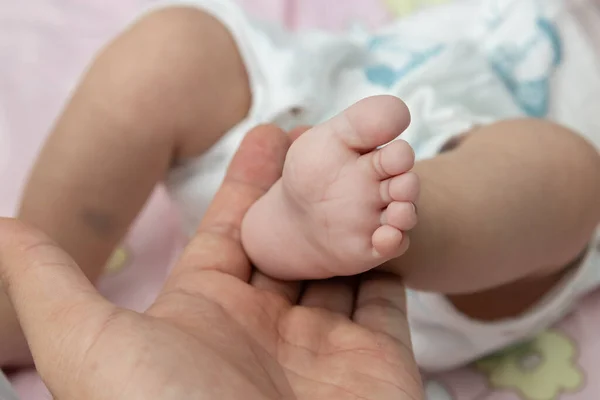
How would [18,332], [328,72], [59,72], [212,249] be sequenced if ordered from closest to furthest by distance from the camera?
[212,249] < [18,332] < [328,72] < [59,72]

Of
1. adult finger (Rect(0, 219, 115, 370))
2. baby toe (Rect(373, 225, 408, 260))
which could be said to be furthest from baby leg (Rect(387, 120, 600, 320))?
adult finger (Rect(0, 219, 115, 370))

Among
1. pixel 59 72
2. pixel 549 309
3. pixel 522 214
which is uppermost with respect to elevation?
pixel 59 72

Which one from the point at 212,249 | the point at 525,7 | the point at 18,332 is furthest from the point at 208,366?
the point at 525,7

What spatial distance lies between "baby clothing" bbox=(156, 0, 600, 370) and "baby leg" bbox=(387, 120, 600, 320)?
5 centimetres

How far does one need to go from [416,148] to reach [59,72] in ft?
1.91

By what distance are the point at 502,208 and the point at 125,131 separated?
372 millimetres

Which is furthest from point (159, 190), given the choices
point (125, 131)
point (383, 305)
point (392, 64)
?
point (383, 305)

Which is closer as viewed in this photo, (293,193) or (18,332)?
(293,193)

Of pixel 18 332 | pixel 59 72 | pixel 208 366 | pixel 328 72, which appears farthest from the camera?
pixel 59 72

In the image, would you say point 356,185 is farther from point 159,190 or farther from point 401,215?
point 159,190

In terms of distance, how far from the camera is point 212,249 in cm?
53

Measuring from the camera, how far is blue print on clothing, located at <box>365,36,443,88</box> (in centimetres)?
78

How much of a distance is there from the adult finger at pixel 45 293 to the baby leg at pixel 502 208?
247mm

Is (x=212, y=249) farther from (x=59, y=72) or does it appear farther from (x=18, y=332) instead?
(x=59, y=72)
